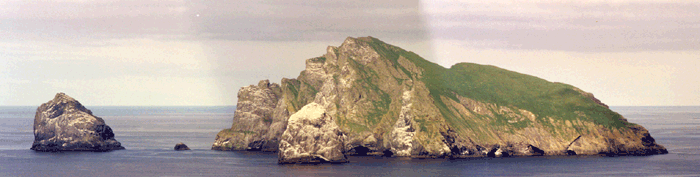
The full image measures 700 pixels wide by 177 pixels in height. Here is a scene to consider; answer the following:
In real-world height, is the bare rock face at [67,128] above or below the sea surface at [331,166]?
above

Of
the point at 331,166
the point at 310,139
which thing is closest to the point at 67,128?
the point at 310,139

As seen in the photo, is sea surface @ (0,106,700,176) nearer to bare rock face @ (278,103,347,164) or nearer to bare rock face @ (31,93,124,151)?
bare rock face @ (278,103,347,164)

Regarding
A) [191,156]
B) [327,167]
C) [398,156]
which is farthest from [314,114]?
[191,156]

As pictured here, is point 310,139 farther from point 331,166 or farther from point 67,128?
point 67,128

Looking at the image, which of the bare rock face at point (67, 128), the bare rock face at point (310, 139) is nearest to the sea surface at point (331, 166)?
the bare rock face at point (310, 139)

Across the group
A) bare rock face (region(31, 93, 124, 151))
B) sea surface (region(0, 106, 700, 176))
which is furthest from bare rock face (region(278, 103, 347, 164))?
bare rock face (region(31, 93, 124, 151))

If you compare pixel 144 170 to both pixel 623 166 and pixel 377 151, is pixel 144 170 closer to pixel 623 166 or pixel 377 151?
pixel 377 151

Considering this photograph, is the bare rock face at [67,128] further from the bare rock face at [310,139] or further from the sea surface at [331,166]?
the bare rock face at [310,139]

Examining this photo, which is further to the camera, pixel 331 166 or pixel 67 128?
pixel 67 128

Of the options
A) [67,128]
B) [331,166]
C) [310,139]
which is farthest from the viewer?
[67,128]
